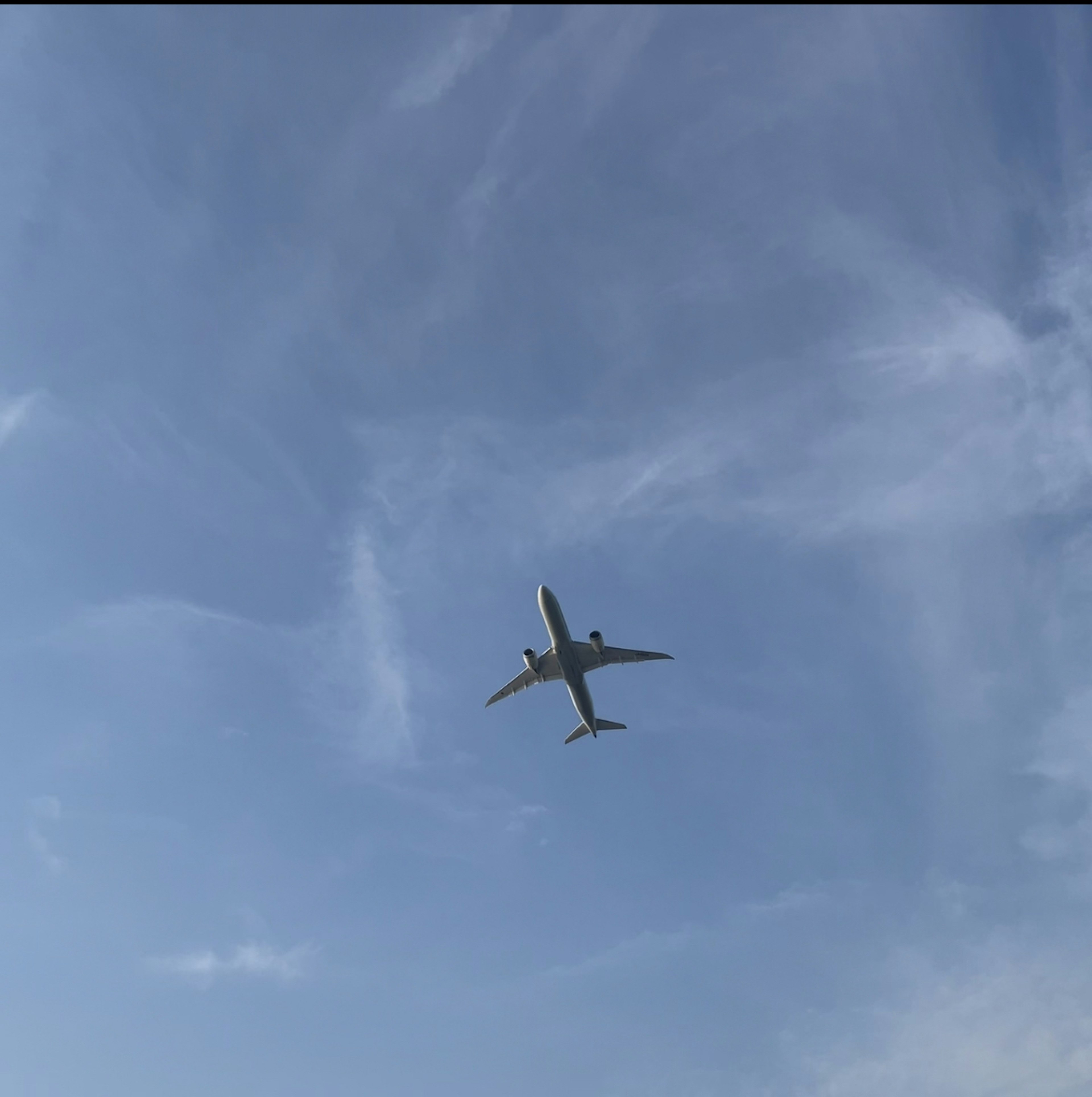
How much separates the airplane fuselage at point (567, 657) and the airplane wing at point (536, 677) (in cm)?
214

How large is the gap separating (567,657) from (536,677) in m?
14.7

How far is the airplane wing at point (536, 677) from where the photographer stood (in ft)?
417

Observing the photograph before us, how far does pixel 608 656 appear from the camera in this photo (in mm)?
129375

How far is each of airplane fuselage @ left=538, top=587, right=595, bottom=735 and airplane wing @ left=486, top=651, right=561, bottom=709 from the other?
2138mm

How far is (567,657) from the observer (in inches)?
4626

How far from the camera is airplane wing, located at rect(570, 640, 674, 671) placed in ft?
417

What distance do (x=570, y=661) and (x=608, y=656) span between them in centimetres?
1286

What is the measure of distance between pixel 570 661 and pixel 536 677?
14.0m

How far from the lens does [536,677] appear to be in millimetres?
130500

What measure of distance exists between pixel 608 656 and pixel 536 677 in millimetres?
12165

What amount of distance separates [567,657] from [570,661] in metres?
1.20

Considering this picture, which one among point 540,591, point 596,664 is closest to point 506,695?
point 596,664

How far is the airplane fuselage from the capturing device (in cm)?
11375

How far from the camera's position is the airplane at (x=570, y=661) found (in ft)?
376
